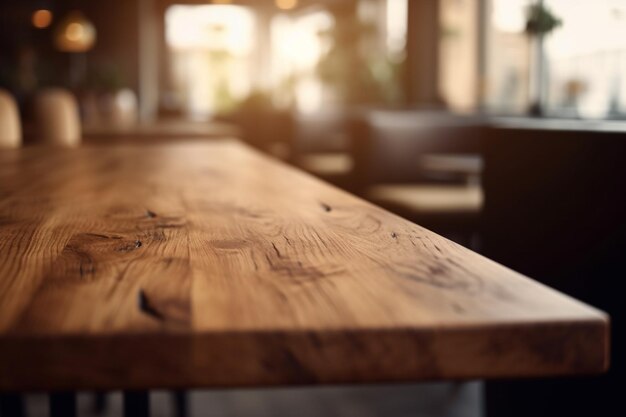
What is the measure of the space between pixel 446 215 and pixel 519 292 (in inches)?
118

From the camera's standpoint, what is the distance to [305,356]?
1.44 ft

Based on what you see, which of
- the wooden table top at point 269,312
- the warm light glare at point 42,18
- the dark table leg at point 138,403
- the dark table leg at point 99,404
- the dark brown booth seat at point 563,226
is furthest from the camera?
the warm light glare at point 42,18

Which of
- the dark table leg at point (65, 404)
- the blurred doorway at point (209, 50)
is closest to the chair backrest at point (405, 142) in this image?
the dark table leg at point (65, 404)

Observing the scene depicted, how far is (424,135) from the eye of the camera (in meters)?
4.23

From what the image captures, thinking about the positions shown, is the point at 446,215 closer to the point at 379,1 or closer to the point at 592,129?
the point at 592,129

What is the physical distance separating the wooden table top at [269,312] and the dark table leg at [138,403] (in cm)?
38

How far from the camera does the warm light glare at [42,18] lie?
12.6 meters

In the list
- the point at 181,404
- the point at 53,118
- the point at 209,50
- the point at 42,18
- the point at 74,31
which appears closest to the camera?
the point at 181,404

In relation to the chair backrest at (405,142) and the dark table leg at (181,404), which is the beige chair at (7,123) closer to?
the dark table leg at (181,404)

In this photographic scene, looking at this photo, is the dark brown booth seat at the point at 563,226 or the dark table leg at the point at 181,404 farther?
the dark table leg at the point at 181,404

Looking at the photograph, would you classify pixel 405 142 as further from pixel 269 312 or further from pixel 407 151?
pixel 269 312

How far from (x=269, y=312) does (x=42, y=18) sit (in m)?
13.7

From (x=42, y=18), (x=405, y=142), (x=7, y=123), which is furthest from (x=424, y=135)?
(x=42, y=18)

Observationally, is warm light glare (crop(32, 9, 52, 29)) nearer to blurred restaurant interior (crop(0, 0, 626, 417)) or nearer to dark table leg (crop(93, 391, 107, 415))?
blurred restaurant interior (crop(0, 0, 626, 417))
